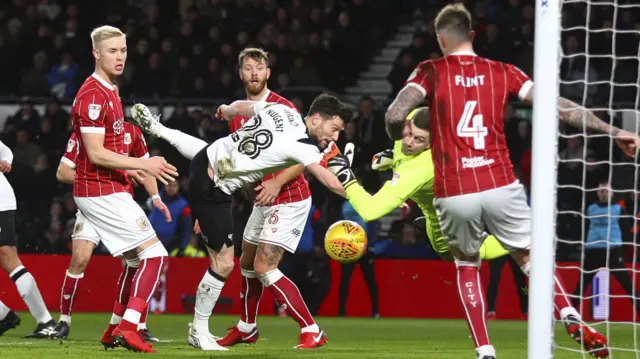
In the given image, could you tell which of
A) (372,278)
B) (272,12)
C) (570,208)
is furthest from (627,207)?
(272,12)

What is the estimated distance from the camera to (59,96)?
18391mm

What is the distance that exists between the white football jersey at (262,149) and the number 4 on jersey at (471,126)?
5.44ft

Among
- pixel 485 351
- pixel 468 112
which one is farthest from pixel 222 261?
pixel 468 112

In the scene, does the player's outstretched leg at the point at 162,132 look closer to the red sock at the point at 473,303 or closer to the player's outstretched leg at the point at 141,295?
the player's outstretched leg at the point at 141,295

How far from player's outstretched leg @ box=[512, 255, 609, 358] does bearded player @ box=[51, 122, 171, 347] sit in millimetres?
3377

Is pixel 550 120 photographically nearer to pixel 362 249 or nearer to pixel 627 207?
pixel 362 249

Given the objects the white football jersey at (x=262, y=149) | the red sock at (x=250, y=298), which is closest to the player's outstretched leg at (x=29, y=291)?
the red sock at (x=250, y=298)

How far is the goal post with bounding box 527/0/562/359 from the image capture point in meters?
5.63

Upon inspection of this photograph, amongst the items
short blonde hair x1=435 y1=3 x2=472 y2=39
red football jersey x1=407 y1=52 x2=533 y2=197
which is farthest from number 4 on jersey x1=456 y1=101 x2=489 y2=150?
short blonde hair x1=435 y1=3 x2=472 y2=39

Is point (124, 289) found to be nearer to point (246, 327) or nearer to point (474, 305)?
point (246, 327)

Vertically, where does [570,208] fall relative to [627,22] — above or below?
below

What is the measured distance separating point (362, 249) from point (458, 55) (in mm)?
2651

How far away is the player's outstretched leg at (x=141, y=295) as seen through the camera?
7.45 meters

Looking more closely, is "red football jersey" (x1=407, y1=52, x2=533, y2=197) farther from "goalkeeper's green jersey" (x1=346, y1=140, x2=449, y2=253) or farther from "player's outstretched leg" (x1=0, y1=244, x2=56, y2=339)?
"player's outstretched leg" (x1=0, y1=244, x2=56, y2=339)
